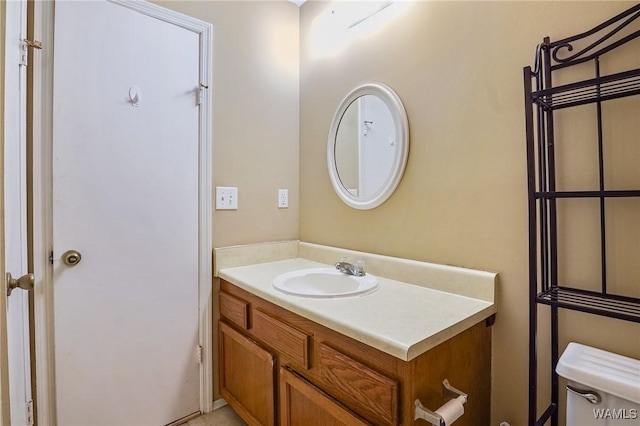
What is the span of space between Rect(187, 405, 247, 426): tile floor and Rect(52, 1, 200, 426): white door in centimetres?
7

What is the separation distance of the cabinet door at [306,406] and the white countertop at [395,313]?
25 centimetres

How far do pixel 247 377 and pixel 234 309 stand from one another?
1.04 ft

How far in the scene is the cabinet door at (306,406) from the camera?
986 millimetres

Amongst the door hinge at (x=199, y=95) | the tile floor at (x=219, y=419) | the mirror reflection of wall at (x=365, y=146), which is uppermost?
the door hinge at (x=199, y=95)

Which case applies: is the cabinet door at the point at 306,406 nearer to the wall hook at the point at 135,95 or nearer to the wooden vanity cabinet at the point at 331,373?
the wooden vanity cabinet at the point at 331,373

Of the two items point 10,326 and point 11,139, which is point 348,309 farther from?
point 11,139

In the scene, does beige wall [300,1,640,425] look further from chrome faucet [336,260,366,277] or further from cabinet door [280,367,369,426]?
cabinet door [280,367,369,426]

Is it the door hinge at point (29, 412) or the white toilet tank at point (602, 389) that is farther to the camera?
the door hinge at point (29, 412)

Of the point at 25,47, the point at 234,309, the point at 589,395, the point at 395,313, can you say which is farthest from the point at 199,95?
the point at 589,395

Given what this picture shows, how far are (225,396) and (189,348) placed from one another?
0.32 m

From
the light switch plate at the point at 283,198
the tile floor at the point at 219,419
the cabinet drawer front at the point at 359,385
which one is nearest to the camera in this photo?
the cabinet drawer front at the point at 359,385

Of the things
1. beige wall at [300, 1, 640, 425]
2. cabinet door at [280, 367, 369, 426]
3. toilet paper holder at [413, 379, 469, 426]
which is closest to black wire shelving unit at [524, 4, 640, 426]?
beige wall at [300, 1, 640, 425]

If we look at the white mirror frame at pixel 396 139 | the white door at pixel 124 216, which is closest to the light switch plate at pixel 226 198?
the white door at pixel 124 216

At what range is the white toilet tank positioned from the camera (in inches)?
30.0
